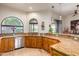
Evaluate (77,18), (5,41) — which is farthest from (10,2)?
(5,41)

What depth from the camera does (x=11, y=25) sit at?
2.20m

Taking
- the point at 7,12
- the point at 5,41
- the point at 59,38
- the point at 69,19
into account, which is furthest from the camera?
the point at 5,41

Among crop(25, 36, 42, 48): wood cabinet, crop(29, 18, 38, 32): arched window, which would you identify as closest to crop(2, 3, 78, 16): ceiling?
crop(29, 18, 38, 32): arched window

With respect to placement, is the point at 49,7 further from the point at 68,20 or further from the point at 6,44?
the point at 6,44

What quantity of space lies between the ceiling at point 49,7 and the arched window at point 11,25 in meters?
0.26

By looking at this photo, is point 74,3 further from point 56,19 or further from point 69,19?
point 56,19

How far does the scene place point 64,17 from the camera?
2275 mm

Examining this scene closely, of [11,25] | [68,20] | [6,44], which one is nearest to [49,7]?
[68,20]

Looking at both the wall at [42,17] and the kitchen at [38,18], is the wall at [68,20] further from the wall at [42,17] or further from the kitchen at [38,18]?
the wall at [42,17]

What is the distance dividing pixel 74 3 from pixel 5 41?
2.81 m

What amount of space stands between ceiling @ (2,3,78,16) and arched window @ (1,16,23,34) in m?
0.26

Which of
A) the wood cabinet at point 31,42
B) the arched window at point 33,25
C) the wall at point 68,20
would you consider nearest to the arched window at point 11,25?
the arched window at point 33,25

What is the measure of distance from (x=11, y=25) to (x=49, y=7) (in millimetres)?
899

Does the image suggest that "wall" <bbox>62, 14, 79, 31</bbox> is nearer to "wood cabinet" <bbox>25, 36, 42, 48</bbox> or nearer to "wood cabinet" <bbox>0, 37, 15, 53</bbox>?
"wood cabinet" <bbox>25, 36, 42, 48</bbox>
